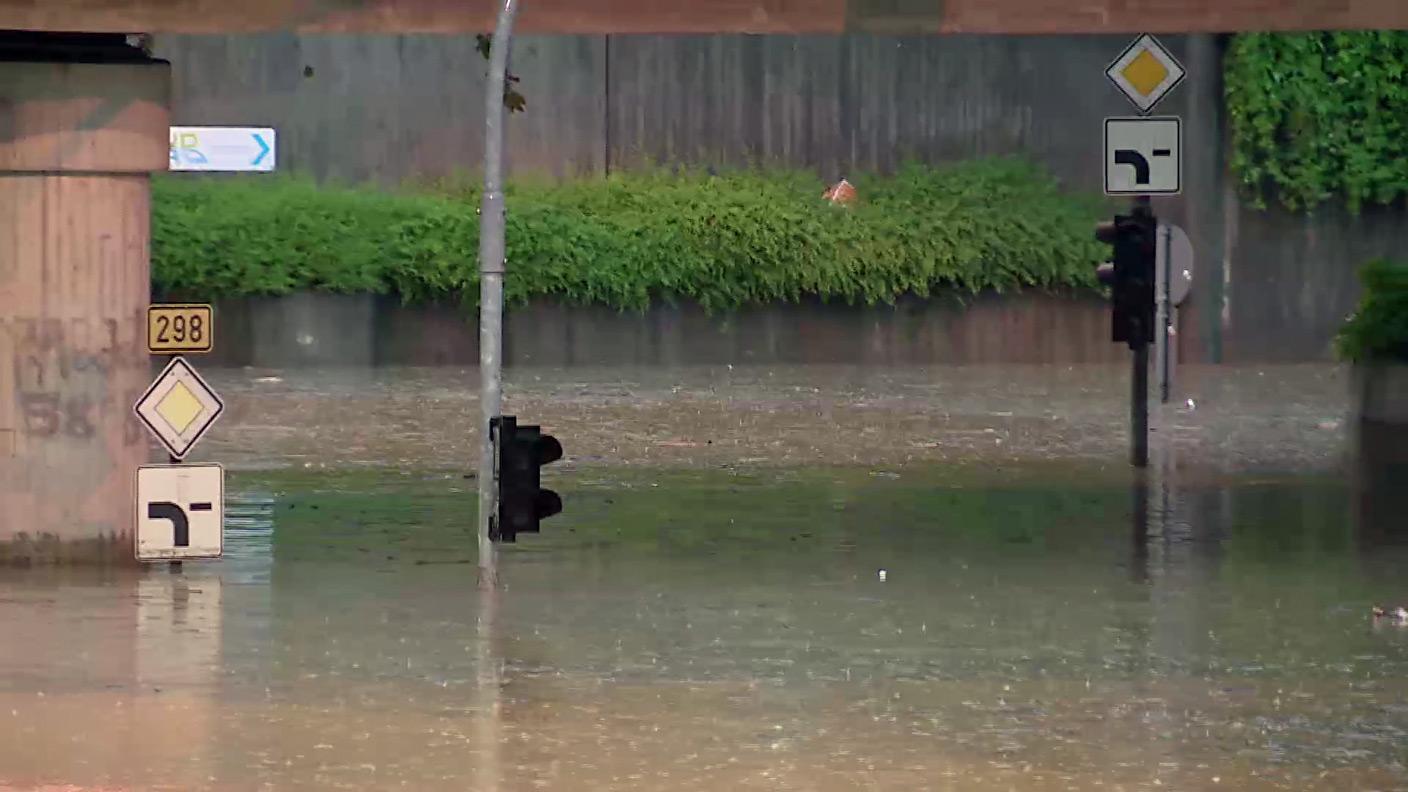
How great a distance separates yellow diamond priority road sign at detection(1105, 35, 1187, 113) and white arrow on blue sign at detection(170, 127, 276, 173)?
55.0 feet

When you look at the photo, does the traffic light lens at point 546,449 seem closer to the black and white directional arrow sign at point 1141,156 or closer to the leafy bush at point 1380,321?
the black and white directional arrow sign at point 1141,156

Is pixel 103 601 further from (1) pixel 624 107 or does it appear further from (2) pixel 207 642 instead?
(1) pixel 624 107

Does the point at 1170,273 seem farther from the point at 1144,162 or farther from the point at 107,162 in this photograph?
the point at 107,162

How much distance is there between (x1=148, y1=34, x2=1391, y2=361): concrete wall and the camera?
35781 millimetres

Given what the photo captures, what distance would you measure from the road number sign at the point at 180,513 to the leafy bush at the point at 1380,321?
9709mm

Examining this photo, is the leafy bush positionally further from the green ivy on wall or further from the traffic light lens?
the green ivy on wall

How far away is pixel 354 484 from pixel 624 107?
1621cm

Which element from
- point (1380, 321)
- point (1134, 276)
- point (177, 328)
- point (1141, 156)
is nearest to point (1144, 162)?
point (1141, 156)

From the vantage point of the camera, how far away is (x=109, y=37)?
1585 centimetres

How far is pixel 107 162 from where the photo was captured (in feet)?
50.9

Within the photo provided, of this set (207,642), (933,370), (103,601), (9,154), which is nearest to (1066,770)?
(207,642)

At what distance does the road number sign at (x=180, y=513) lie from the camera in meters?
15.1

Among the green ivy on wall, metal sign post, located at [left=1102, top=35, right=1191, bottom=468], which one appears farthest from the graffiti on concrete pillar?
the green ivy on wall

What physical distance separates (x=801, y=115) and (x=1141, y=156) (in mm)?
15955
